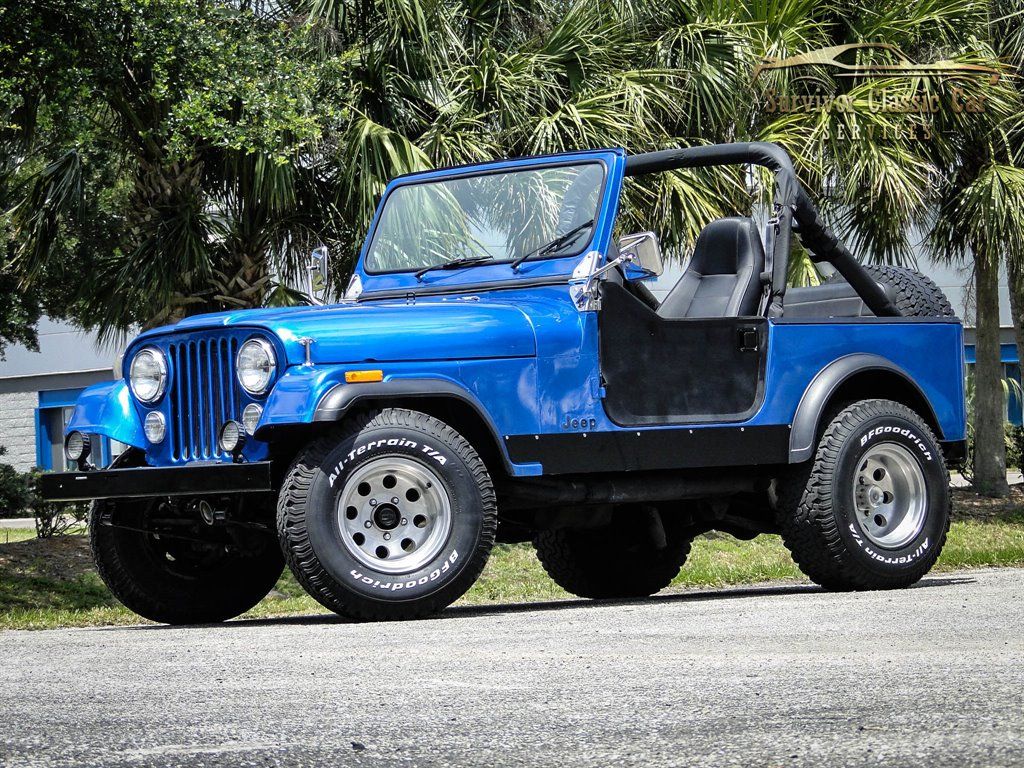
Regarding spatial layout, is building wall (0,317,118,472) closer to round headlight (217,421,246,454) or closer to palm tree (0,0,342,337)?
palm tree (0,0,342,337)

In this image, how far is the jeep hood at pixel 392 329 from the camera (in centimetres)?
634

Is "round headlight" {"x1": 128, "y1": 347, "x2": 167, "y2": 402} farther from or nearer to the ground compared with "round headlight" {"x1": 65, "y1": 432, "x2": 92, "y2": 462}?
farther from the ground

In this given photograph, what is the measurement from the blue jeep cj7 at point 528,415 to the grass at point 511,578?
2061 mm

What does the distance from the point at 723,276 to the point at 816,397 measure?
0.94m

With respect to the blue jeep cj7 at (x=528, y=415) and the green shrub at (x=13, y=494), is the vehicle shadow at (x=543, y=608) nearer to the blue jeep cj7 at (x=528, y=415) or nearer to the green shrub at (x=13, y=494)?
the blue jeep cj7 at (x=528, y=415)

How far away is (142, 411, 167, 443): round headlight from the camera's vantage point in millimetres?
6754

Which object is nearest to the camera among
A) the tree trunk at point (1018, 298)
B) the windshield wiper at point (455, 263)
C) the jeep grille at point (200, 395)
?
the jeep grille at point (200, 395)

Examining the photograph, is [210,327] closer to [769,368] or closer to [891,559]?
[769,368]

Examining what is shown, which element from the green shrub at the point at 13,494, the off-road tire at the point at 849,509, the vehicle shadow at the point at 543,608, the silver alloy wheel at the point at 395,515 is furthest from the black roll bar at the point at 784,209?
the green shrub at the point at 13,494

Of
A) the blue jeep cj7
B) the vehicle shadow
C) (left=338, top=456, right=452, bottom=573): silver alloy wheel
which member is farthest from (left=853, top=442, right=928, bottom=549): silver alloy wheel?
(left=338, top=456, right=452, bottom=573): silver alloy wheel

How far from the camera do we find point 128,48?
1166 centimetres

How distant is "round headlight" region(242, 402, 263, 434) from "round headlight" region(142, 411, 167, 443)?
499 millimetres

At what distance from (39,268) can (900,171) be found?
796cm

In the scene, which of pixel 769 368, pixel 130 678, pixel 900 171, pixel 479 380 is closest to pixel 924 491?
pixel 769 368
